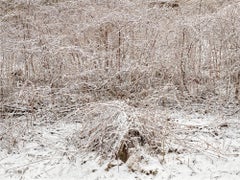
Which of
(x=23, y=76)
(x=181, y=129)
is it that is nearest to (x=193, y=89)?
(x=181, y=129)

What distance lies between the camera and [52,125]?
3854 millimetres

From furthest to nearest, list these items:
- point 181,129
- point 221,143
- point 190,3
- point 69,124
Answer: point 190,3 → point 69,124 → point 181,129 → point 221,143

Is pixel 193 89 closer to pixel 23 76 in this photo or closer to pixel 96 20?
pixel 96 20

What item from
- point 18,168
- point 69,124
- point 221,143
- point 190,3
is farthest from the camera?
point 190,3

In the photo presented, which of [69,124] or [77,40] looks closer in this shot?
[69,124]

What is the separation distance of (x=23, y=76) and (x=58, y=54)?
60 cm

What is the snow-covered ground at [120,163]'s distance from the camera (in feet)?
9.73

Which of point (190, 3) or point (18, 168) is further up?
point (190, 3)

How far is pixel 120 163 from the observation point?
10.0ft

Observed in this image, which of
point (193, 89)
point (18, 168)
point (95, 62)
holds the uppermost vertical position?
point (95, 62)

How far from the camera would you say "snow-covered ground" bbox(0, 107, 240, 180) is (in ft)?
9.73

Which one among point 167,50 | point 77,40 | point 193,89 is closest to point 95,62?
point 77,40

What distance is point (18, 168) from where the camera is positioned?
3.13 meters

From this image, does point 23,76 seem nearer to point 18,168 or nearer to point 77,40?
point 77,40
